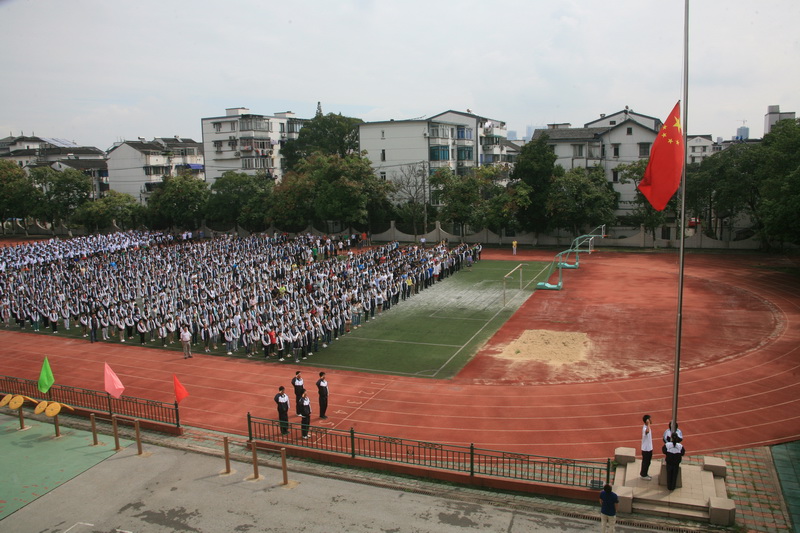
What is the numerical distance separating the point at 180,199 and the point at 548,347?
151 feet

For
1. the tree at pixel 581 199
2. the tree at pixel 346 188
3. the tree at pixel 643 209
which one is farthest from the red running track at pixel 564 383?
the tree at pixel 346 188

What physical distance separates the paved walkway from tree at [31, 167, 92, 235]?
57.3 meters

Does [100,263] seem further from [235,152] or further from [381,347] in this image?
[235,152]

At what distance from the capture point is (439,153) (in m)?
55.2

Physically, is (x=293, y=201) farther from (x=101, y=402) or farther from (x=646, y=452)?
(x=646, y=452)

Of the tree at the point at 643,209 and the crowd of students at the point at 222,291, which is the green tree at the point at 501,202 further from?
the tree at the point at 643,209

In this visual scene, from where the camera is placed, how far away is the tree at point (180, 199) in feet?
188

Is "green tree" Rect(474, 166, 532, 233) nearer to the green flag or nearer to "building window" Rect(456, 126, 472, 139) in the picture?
"building window" Rect(456, 126, 472, 139)

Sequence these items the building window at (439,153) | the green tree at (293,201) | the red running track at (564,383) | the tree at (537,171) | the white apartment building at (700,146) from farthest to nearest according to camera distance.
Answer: the white apartment building at (700,146)
the building window at (439,153)
the green tree at (293,201)
the tree at (537,171)
the red running track at (564,383)

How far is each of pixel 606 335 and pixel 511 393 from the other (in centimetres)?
731

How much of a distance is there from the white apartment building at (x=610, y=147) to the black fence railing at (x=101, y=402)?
134ft

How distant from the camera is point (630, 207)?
49500 millimetres

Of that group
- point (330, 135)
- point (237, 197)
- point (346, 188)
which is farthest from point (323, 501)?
point (330, 135)

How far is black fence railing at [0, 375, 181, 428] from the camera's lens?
49.9 ft
